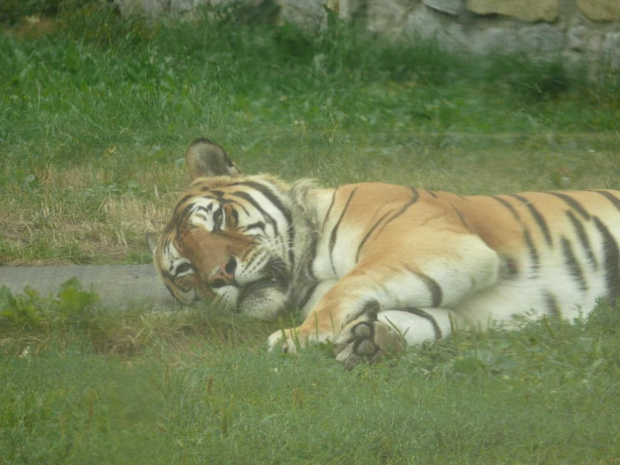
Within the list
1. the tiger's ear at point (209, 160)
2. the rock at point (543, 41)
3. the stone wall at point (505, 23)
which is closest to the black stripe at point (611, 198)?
the tiger's ear at point (209, 160)

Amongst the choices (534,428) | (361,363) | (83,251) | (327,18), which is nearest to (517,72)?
(327,18)

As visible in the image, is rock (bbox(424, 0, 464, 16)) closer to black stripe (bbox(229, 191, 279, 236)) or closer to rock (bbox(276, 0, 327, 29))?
rock (bbox(276, 0, 327, 29))

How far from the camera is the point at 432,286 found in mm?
2949

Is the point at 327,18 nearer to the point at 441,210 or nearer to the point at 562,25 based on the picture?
the point at 562,25

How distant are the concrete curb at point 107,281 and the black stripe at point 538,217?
1338 millimetres

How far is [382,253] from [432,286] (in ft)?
0.64

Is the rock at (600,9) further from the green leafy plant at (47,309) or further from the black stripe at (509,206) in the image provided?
the green leafy plant at (47,309)

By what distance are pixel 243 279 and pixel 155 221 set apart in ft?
4.51

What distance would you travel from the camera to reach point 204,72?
20.1 ft

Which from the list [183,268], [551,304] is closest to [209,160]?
[183,268]

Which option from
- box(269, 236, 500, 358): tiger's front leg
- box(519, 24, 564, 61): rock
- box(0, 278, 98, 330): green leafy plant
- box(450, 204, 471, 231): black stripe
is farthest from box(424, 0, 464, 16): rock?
box(0, 278, 98, 330): green leafy plant

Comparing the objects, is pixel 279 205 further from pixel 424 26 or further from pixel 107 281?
pixel 424 26

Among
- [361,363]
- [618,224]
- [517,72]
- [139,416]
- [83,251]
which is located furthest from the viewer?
[517,72]

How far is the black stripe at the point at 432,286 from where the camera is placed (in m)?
2.93
